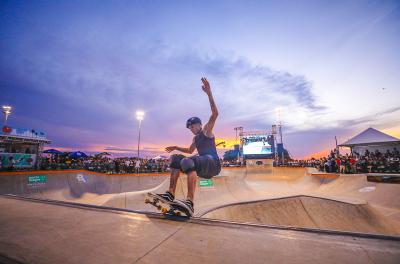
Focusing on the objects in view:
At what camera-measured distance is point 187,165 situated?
3.51 metres

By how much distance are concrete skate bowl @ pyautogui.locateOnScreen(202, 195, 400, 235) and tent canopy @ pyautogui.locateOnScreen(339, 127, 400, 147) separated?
15746mm

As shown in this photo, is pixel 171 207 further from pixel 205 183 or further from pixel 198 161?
pixel 205 183

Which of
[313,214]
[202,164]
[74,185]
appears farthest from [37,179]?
[313,214]

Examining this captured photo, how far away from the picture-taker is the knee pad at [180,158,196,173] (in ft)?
11.5

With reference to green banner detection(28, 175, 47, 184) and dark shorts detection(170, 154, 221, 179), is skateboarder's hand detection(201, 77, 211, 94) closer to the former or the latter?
dark shorts detection(170, 154, 221, 179)

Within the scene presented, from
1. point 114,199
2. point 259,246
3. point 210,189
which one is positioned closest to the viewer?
point 259,246

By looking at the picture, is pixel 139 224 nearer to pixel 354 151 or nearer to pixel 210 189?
pixel 210 189

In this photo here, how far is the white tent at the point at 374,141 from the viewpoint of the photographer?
22911 millimetres

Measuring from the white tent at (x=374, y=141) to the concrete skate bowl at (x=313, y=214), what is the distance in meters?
15.9

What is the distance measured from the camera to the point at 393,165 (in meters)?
18.6

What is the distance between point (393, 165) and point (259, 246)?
2447cm

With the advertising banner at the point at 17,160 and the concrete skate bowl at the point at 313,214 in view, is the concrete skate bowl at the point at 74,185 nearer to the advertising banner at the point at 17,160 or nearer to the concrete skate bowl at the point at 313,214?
the advertising banner at the point at 17,160

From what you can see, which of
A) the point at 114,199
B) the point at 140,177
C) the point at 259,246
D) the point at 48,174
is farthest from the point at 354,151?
the point at 48,174

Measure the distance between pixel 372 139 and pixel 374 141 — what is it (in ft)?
1.74
